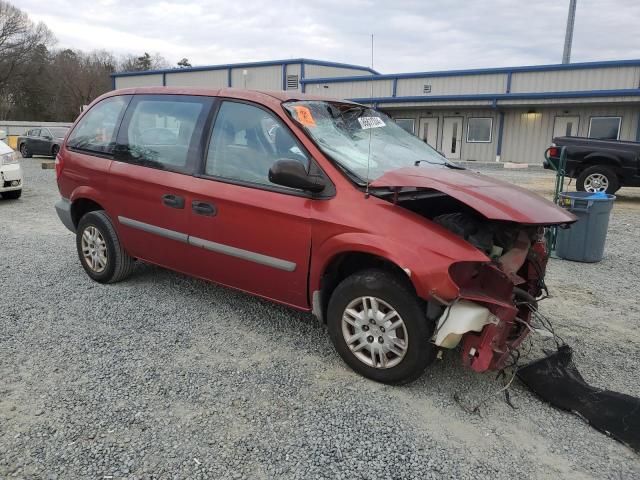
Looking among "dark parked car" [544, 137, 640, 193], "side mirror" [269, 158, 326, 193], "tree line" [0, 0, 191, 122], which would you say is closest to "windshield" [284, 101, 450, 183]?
"side mirror" [269, 158, 326, 193]

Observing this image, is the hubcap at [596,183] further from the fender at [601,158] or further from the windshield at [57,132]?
the windshield at [57,132]

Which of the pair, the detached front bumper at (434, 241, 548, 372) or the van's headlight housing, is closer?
the detached front bumper at (434, 241, 548, 372)

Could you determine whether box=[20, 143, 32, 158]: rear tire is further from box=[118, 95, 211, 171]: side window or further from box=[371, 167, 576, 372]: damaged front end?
box=[371, 167, 576, 372]: damaged front end

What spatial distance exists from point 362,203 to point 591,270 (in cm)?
428

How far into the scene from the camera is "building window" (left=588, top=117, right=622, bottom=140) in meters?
21.8

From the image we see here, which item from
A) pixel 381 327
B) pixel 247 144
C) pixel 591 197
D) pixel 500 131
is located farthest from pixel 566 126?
pixel 381 327

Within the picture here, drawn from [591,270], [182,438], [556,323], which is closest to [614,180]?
[591,270]

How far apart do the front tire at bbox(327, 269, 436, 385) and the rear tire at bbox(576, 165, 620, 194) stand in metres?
10.2

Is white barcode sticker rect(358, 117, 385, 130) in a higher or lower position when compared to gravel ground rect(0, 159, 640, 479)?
higher

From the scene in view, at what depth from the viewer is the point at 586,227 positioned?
250 inches

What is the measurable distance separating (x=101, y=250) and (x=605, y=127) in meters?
23.0

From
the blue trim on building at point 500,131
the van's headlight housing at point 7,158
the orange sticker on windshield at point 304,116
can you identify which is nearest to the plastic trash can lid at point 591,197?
the orange sticker on windshield at point 304,116

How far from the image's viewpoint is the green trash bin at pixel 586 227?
6262mm

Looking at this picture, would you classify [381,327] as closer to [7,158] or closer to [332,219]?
[332,219]
